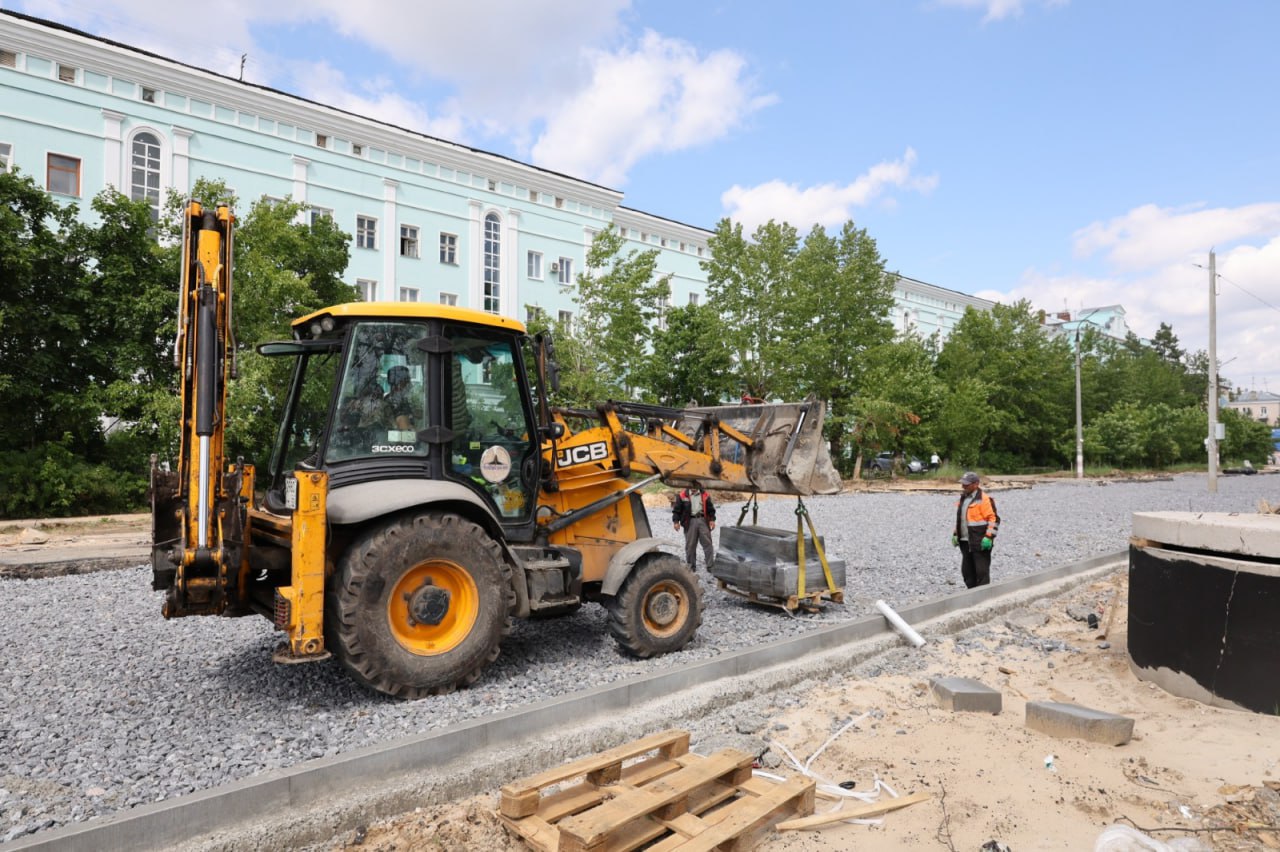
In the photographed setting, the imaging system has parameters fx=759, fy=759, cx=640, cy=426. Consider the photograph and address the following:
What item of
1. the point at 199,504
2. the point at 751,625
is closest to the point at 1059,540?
the point at 751,625

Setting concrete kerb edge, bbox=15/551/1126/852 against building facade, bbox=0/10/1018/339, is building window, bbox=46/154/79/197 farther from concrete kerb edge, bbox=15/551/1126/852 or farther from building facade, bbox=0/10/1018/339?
concrete kerb edge, bbox=15/551/1126/852

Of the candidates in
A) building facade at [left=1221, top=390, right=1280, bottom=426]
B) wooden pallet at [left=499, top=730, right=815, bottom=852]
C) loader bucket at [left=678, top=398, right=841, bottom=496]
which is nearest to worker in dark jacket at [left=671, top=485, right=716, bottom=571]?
loader bucket at [left=678, top=398, right=841, bottom=496]

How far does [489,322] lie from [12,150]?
2454cm

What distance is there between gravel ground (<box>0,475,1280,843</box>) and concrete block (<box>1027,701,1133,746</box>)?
243 centimetres

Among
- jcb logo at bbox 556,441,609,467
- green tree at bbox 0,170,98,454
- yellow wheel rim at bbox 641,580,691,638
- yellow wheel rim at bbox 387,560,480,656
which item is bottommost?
yellow wheel rim at bbox 641,580,691,638

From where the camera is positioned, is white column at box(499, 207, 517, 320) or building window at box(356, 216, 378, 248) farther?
white column at box(499, 207, 517, 320)

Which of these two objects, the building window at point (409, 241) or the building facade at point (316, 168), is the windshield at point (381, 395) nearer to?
the building facade at point (316, 168)

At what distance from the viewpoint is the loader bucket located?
706cm

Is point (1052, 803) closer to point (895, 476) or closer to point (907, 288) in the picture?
point (895, 476)

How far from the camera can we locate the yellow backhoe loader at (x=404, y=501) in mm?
4590

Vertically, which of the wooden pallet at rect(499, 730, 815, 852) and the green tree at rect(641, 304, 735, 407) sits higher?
the green tree at rect(641, 304, 735, 407)

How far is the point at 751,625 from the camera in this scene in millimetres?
7445

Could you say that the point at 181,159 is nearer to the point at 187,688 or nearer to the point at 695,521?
the point at 695,521

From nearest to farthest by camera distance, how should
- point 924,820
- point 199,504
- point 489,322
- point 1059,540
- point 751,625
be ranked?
point 924,820 < point 199,504 < point 489,322 < point 751,625 < point 1059,540
